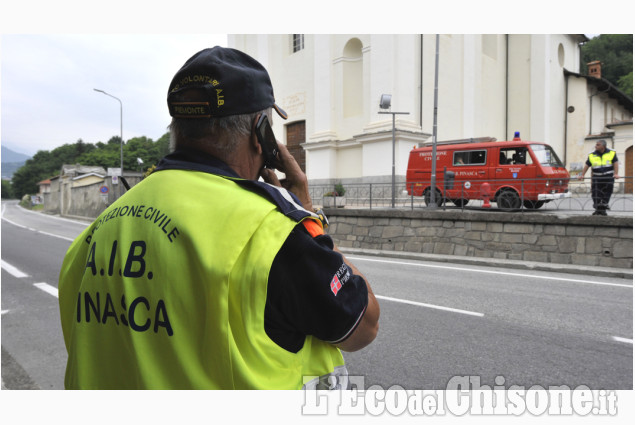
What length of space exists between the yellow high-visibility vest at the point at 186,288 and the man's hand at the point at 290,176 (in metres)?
0.32

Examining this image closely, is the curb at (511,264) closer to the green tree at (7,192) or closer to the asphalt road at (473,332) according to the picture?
the asphalt road at (473,332)

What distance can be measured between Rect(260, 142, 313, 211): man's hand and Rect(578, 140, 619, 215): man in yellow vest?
10.4 metres

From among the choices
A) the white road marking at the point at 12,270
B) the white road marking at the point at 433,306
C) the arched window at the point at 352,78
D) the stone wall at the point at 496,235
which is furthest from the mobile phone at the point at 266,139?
the arched window at the point at 352,78

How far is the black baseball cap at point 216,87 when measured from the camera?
3.82 ft

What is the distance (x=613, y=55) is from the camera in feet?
146

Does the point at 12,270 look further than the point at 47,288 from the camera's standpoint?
Yes

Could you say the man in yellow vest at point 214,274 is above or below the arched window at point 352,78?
below

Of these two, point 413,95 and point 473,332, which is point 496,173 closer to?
point 413,95

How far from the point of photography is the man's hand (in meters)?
1.41

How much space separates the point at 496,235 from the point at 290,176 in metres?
10.2

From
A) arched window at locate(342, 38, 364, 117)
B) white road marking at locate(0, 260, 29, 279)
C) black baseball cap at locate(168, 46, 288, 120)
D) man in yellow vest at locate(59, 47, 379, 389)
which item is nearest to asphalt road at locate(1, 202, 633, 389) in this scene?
white road marking at locate(0, 260, 29, 279)

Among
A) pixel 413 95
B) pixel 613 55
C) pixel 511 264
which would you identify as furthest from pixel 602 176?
pixel 613 55

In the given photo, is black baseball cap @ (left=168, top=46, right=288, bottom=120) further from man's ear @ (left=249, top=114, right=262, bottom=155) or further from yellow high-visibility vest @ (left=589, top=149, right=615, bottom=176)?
yellow high-visibility vest @ (left=589, top=149, right=615, bottom=176)

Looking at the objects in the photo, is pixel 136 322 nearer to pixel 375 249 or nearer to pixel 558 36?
pixel 375 249
